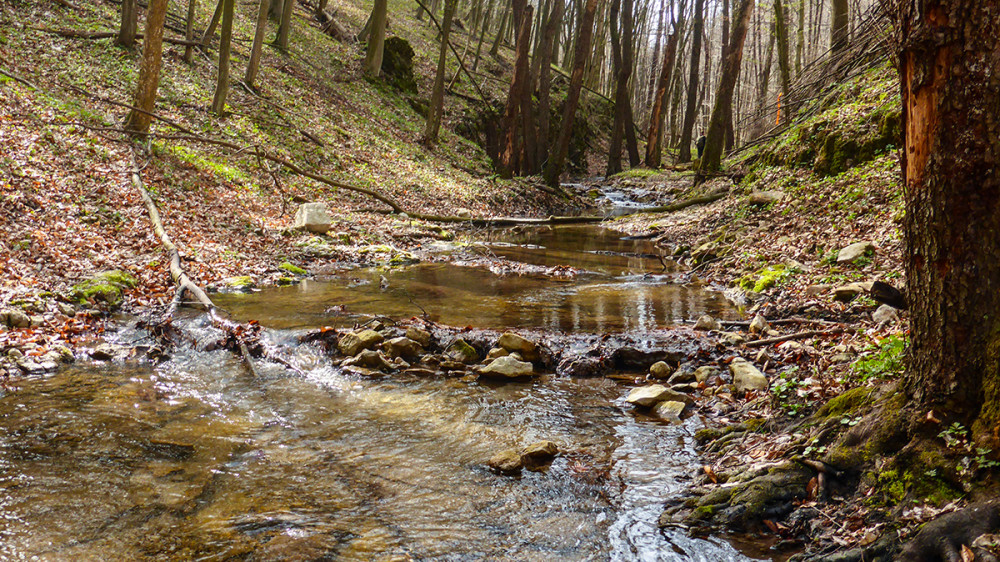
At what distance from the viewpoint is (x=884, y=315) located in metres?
5.14

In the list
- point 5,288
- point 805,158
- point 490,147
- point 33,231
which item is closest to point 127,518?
point 5,288

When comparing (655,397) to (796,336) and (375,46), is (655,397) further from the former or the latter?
(375,46)

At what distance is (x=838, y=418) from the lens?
3.38 meters

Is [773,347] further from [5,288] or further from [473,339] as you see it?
[5,288]

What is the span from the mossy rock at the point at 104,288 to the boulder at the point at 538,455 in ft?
20.4

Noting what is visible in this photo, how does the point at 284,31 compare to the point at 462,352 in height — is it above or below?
above

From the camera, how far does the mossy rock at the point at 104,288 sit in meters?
7.35

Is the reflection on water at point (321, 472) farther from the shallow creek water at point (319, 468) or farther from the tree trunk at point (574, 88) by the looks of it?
the tree trunk at point (574, 88)

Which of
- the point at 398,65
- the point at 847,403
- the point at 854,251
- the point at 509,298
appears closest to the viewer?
the point at 847,403

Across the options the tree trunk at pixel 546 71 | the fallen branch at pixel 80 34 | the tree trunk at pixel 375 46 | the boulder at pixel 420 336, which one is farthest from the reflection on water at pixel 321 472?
the tree trunk at pixel 375 46

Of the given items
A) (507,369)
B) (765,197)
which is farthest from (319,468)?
(765,197)

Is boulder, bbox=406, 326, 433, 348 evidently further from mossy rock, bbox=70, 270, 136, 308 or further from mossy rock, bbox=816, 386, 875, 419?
mossy rock, bbox=816, 386, 875, 419

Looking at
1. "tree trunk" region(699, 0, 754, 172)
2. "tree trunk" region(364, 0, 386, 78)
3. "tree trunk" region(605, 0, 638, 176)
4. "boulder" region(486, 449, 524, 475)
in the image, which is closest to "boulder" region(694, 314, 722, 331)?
"boulder" region(486, 449, 524, 475)

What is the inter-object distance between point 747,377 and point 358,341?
161 inches
